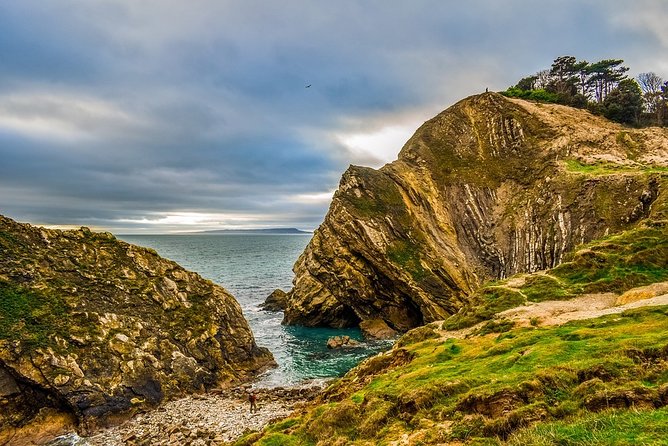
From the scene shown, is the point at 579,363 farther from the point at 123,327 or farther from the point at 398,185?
the point at 398,185

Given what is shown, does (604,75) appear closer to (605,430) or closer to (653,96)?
(653,96)

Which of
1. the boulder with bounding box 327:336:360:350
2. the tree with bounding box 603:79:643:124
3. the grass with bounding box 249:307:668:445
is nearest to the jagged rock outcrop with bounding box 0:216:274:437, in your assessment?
the boulder with bounding box 327:336:360:350

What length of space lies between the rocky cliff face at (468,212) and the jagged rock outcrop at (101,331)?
954 inches

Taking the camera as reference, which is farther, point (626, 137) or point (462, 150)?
point (462, 150)

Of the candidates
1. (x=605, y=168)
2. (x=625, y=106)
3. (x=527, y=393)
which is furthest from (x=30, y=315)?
(x=625, y=106)

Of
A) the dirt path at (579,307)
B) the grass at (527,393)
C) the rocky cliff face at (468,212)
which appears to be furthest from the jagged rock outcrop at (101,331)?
the dirt path at (579,307)

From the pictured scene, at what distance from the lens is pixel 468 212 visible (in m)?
83.9

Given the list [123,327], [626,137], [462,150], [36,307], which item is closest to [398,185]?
[462,150]

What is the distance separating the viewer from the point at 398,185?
3145 inches

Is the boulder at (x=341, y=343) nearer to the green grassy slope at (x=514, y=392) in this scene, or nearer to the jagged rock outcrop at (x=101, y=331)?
the jagged rock outcrop at (x=101, y=331)

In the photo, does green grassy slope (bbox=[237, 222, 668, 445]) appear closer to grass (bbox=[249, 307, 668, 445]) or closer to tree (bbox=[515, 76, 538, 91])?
grass (bbox=[249, 307, 668, 445])

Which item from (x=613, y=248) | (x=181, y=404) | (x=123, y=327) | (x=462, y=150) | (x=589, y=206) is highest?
(x=462, y=150)

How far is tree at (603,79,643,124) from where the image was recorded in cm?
9431

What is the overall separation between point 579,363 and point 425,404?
6319 mm
